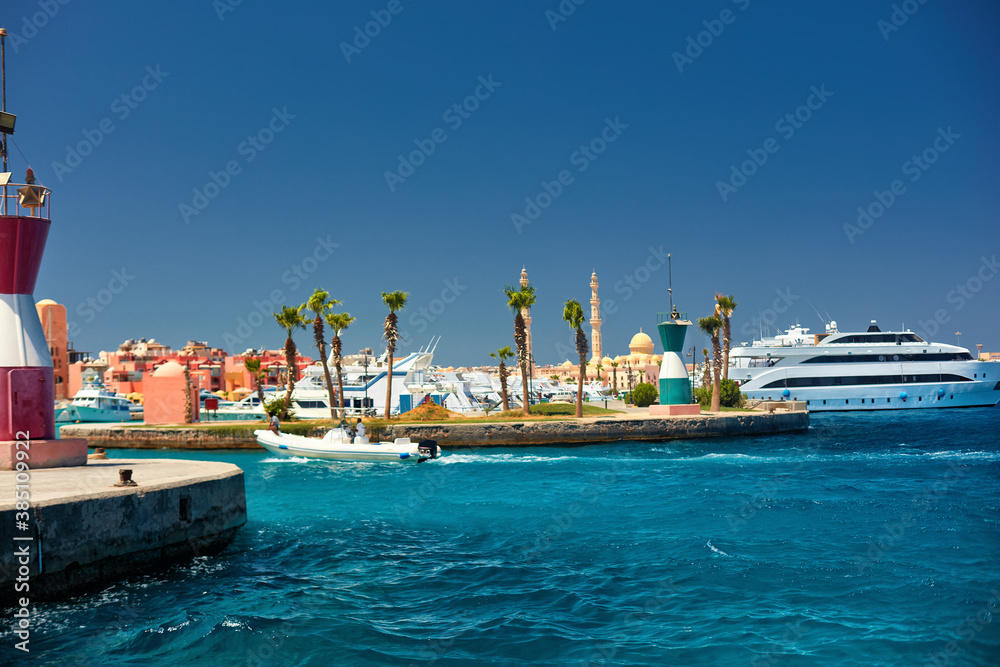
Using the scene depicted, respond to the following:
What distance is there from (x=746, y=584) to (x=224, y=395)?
259 feet

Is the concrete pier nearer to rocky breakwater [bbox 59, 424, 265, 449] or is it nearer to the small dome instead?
rocky breakwater [bbox 59, 424, 265, 449]

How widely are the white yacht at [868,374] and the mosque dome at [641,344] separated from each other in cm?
7959

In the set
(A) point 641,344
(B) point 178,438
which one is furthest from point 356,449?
(A) point 641,344

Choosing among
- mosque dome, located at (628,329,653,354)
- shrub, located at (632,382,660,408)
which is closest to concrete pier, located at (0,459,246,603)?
shrub, located at (632,382,660,408)

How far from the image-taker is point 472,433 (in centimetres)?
4025

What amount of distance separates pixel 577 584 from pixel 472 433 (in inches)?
1130

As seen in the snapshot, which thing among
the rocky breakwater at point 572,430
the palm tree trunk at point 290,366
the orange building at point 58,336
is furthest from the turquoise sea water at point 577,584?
the orange building at point 58,336

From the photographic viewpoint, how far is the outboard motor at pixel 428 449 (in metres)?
31.7

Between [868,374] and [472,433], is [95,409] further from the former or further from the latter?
[868,374]

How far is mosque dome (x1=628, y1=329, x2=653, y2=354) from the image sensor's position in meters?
155

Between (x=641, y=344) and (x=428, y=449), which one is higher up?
(x=641, y=344)

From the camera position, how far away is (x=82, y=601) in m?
10.6

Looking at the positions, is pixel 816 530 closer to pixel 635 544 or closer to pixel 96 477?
pixel 635 544

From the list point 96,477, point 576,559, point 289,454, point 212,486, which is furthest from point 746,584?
point 289,454
